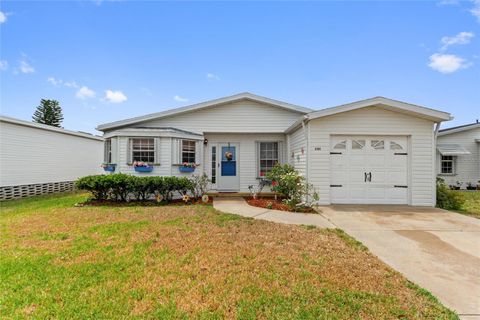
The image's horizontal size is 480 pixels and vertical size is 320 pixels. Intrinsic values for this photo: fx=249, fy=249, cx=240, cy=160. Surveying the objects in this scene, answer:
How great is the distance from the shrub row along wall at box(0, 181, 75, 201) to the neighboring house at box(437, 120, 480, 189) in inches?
859

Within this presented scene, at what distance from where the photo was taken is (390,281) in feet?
10.1

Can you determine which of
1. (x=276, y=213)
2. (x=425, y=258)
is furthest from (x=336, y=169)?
(x=425, y=258)

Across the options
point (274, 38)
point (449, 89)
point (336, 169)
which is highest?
point (274, 38)

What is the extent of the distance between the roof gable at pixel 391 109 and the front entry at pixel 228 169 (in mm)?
4392

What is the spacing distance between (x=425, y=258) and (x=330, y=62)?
9660 millimetres

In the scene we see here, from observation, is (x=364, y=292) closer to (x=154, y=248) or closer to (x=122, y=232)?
(x=154, y=248)

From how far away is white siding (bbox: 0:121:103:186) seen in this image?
33.2ft

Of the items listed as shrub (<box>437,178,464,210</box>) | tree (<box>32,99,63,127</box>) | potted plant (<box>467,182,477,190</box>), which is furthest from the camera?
tree (<box>32,99,63,127</box>)

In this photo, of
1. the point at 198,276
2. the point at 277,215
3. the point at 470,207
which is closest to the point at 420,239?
the point at 277,215

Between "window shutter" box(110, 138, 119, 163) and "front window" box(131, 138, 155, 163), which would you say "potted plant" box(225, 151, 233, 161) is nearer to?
"front window" box(131, 138, 155, 163)

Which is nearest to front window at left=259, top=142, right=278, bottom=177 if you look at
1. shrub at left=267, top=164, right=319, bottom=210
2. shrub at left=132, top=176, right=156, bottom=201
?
shrub at left=267, top=164, right=319, bottom=210

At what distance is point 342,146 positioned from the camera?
8.50m

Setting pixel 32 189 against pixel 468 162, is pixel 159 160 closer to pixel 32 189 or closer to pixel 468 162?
pixel 32 189

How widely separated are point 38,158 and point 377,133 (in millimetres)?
14382
